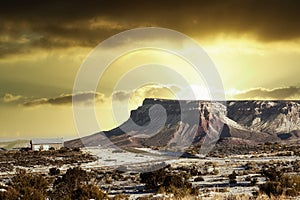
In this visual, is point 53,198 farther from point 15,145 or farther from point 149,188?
point 15,145

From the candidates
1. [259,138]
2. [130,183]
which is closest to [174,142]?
[259,138]

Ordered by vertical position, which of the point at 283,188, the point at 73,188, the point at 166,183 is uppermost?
the point at 73,188

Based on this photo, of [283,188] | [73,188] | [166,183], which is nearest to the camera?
[283,188]

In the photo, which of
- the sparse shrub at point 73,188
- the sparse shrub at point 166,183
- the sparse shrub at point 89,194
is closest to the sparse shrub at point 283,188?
the sparse shrub at point 166,183

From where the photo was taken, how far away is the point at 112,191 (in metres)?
32.6

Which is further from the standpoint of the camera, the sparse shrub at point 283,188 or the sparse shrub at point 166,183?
the sparse shrub at point 166,183

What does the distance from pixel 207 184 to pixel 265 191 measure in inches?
362

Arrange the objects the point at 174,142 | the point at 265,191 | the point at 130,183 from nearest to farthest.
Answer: the point at 265,191
the point at 130,183
the point at 174,142

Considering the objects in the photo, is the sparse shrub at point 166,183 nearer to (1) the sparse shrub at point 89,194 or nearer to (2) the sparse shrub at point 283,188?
(2) the sparse shrub at point 283,188

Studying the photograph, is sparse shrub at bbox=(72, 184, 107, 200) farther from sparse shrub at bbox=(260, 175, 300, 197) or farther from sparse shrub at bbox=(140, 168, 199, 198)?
sparse shrub at bbox=(260, 175, 300, 197)

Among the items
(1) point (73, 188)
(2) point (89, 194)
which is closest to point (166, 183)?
(1) point (73, 188)

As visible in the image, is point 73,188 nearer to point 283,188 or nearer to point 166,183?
point 166,183

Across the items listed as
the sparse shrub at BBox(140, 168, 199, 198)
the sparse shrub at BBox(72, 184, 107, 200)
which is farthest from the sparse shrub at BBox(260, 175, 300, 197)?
the sparse shrub at BBox(72, 184, 107, 200)

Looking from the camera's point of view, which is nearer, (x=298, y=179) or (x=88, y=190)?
(x=88, y=190)
